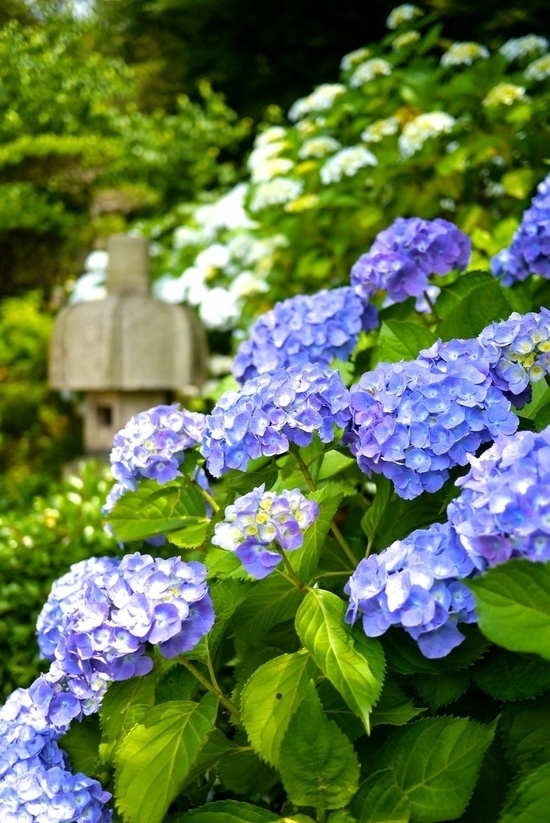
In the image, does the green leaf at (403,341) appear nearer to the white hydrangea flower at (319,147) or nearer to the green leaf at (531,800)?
the green leaf at (531,800)

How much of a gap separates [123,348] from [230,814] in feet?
9.52

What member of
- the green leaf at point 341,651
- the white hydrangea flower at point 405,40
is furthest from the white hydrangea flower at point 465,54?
the green leaf at point 341,651

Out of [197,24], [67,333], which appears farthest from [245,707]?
[197,24]

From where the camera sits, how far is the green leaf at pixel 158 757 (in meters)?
0.88

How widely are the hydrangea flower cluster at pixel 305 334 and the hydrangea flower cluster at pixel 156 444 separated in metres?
0.28

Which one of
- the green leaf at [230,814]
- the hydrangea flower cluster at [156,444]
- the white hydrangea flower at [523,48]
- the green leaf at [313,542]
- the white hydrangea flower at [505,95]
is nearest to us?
the green leaf at [230,814]

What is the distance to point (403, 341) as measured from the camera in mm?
1303

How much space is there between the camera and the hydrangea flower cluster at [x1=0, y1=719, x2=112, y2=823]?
101 centimetres

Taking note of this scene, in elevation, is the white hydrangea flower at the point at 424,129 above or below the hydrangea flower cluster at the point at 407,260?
above

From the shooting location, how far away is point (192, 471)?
1312 millimetres

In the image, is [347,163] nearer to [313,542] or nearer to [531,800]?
[313,542]

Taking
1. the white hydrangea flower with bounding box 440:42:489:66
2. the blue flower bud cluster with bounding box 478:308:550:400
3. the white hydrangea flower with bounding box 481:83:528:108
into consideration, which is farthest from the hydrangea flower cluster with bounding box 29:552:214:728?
the white hydrangea flower with bounding box 440:42:489:66

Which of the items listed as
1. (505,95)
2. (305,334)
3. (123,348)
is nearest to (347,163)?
(505,95)

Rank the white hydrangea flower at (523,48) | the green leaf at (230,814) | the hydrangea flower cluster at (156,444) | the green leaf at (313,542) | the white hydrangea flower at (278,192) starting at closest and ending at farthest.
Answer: the green leaf at (230,814) < the green leaf at (313,542) < the hydrangea flower cluster at (156,444) < the white hydrangea flower at (523,48) < the white hydrangea flower at (278,192)
